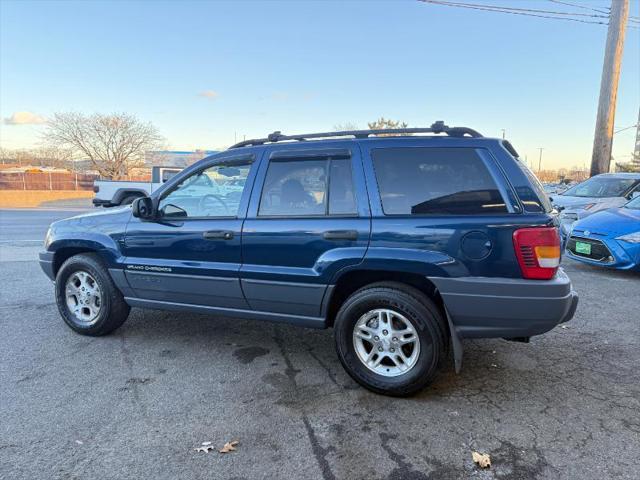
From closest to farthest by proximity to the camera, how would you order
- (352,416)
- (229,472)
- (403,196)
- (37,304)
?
(229,472)
(352,416)
(403,196)
(37,304)

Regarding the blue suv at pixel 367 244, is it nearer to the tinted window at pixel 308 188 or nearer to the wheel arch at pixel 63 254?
the tinted window at pixel 308 188

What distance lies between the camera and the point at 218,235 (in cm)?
361

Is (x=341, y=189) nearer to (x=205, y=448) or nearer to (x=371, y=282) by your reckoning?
(x=371, y=282)

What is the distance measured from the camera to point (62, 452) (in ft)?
8.18

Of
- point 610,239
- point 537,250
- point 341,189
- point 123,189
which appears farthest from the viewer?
point 123,189

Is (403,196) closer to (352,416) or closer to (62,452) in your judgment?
(352,416)

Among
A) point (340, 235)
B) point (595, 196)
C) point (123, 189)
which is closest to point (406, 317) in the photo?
point (340, 235)

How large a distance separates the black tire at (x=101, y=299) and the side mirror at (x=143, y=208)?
2.46ft

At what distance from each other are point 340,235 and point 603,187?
9.63 m

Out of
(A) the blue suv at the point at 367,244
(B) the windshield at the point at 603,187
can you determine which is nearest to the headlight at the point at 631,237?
(B) the windshield at the point at 603,187

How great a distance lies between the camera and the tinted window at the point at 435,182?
2980 millimetres

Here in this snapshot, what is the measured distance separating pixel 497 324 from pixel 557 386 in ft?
2.81

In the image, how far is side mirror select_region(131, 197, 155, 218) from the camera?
380 centimetres

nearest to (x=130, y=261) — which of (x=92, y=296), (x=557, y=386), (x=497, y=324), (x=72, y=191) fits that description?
(x=92, y=296)
